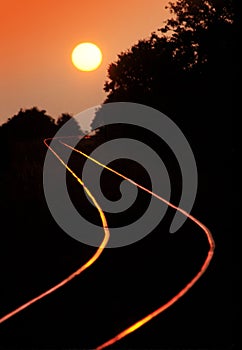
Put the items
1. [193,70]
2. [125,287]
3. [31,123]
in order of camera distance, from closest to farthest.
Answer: [125,287], [193,70], [31,123]

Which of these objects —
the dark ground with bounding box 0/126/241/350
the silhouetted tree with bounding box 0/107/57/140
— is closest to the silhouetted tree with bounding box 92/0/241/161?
the dark ground with bounding box 0/126/241/350

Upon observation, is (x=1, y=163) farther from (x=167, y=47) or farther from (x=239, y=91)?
(x=167, y=47)

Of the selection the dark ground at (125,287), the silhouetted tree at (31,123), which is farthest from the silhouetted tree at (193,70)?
the silhouetted tree at (31,123)

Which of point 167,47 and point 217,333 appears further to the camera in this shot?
point 167,47

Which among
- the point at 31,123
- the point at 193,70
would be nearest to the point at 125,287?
the point at 193,70

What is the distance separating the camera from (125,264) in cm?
1029

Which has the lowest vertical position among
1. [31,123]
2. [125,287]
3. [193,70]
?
[125,287]

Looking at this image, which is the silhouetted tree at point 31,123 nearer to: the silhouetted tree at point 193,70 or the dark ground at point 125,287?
the silhouetted tree at point 193,70

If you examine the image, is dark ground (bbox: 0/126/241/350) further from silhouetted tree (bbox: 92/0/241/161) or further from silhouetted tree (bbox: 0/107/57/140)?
silhouetted tree (bbox: 0/107/57/140)

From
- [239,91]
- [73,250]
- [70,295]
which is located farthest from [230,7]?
[70,295]

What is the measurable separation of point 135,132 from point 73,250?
29.5 m

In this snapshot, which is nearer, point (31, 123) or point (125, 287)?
point (125, 287)

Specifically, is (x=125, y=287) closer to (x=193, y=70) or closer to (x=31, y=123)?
(x=193, y=70)

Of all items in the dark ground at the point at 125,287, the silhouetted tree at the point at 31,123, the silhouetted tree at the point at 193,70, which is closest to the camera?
the dark ground at the point at 125,287
